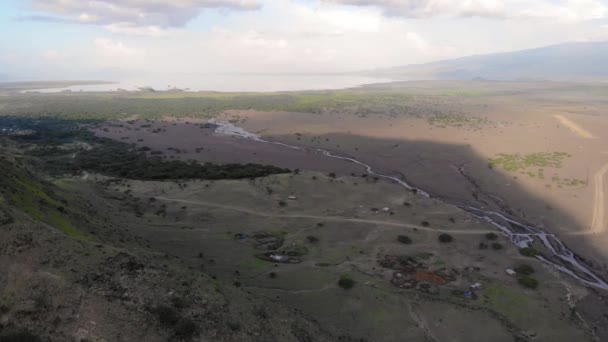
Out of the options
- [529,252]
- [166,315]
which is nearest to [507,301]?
[529,252]

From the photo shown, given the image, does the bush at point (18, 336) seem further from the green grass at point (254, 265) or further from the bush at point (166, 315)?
the green grass at point (254, 265)

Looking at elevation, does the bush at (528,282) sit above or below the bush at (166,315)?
below

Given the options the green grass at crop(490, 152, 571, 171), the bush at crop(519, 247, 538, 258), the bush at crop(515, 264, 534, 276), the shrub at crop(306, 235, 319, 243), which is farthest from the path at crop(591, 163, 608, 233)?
the shrub at crop(306, 235, 319, 243)

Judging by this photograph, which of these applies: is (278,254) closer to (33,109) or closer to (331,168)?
(331,168)

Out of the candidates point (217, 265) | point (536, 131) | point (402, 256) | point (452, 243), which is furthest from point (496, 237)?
point (536, 131)

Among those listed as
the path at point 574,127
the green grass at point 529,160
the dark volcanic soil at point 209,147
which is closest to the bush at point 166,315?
the dark volcanic soil at point 209,147

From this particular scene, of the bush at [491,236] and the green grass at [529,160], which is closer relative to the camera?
the bush at [491,236]
